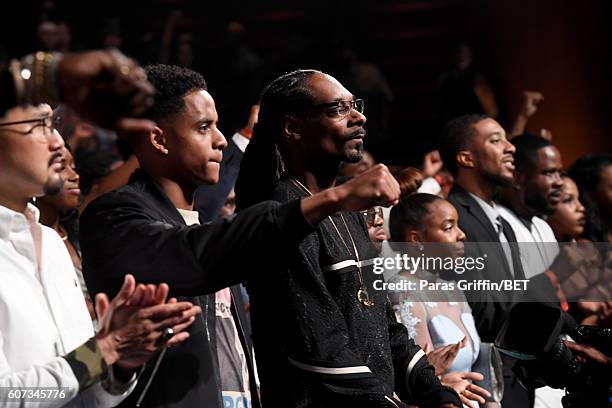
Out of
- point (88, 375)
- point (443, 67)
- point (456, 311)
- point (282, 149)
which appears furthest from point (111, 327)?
point (443, 67)

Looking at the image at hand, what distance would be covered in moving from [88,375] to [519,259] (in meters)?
3.02

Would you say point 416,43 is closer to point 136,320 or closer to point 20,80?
point 136,320

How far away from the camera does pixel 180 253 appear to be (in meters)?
2.33

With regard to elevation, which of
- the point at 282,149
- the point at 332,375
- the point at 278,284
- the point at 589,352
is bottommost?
the point at 589,352

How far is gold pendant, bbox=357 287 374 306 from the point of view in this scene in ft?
9.41

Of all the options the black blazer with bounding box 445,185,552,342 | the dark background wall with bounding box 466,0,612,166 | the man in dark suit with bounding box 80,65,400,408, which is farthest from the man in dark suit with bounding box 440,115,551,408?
the dark background wall with bounding box 466,0,612,166

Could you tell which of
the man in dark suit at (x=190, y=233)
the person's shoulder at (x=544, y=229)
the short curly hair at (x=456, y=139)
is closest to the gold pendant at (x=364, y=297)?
the man in dark suit at (x=190, y=233)

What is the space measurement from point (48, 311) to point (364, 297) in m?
0.92

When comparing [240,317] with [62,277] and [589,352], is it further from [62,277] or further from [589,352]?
[589,352]

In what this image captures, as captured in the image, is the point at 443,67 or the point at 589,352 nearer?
the point at 589,352

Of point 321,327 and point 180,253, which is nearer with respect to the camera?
point 180,253

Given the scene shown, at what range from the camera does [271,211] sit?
227 cm

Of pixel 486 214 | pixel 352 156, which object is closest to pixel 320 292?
pixel 352 156

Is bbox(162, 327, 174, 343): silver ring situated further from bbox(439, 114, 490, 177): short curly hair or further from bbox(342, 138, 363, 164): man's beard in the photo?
bbox(439, 114, 490, 177): short curly hair
